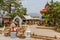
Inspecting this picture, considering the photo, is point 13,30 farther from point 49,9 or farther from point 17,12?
point 17,12

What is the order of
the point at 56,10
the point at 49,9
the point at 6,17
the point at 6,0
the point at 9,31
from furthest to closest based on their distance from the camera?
the point at 6,17 → the point at 6,0 → the point at 49,9 → the point at 56,10 → the point at 9,31

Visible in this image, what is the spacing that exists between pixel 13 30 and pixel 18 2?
2829cm

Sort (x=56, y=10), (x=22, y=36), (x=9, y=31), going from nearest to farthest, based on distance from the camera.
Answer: (x=22, y=36), (x=9, y=31), (x=56, y=10)

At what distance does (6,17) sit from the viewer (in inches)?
1812

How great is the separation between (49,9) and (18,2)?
1274 centimetres

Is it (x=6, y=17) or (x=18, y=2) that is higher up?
(x=18, y=2)

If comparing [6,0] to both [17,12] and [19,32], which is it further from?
[19,32]

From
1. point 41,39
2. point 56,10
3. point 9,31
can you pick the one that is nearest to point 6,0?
point 56,10

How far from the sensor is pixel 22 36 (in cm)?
1859

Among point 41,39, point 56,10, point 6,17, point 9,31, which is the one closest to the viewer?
point 41,39

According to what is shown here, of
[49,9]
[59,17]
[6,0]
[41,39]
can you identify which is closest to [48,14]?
[49,9]

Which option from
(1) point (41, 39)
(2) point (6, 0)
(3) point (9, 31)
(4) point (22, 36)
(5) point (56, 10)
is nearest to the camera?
(1) point (41, 39)

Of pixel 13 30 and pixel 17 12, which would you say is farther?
pixel 17 12

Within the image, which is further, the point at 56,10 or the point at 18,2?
the point at 18,2
